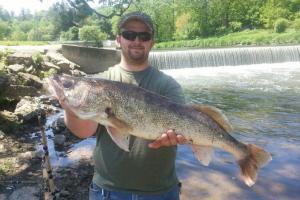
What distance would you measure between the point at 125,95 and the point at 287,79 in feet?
61.6

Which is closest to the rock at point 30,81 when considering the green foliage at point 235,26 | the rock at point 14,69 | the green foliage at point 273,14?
the rock at point 14,69

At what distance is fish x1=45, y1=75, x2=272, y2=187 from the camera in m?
2.74

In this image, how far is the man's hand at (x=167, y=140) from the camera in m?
2.71

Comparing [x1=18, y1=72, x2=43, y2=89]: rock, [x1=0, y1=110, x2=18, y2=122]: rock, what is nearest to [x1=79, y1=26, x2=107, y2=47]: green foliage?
[x1=18, y1=72, x2=43, y2=89]: rock

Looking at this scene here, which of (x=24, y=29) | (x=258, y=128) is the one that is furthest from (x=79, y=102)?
(x=24, y=29)

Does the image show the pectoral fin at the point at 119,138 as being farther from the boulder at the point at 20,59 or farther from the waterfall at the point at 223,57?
the waterfall at the point at 223,57

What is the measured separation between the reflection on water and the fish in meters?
4.10

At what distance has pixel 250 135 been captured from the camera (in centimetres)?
1048

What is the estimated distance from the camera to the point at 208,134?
9.31 ft

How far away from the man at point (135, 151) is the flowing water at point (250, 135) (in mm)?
3857

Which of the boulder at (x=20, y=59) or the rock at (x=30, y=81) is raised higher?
the boulder at (x=20, y=59)

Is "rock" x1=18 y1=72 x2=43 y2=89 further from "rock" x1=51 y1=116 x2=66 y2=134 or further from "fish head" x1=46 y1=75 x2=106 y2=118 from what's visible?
"fish head" x1=46 y1=75 x2=106 y2=118

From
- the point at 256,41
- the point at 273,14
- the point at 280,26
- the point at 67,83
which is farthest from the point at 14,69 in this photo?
the point at 273,14

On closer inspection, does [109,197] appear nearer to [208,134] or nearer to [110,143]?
[110,143]
